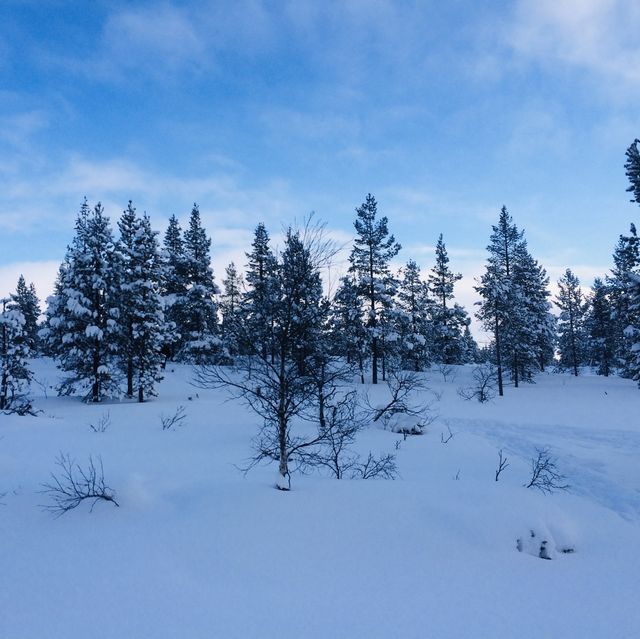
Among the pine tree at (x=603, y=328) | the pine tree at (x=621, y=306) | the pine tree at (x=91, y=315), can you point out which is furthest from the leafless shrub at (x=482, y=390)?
the pine tree at (x=91, y=315)

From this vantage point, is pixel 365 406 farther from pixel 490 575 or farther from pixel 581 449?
pixel 490 575

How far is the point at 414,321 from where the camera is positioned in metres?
41.1

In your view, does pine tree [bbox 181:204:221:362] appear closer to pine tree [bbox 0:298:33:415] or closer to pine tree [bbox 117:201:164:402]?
pine tree [bbox 117:201:164:402]

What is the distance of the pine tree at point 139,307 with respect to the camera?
2562cm

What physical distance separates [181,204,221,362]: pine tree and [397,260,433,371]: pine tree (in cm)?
1667

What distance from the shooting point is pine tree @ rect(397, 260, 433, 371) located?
34875 mm

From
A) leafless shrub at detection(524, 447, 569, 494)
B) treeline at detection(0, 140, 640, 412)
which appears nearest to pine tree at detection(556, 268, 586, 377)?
treeline at detection(0, 140, 640, 412)

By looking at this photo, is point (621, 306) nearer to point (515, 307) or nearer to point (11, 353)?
point (515, 307)

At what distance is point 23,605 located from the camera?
3.75 meters

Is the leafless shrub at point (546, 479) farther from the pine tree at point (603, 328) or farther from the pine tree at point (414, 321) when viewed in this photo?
the pine tree at point (603, 328)

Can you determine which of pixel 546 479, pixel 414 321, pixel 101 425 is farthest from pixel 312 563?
pixel 414 321

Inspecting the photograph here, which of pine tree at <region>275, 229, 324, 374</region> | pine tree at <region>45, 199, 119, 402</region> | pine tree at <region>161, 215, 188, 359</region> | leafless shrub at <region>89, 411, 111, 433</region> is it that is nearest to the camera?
pine tree at <region>275, 229, 324, 374</region>

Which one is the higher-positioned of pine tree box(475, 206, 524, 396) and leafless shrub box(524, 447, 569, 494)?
pine tree box(475, 206, 524, 396)

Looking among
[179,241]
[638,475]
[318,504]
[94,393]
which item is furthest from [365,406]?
[179,241]
